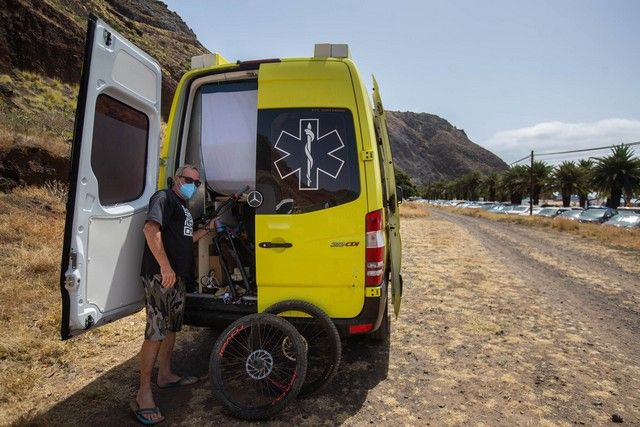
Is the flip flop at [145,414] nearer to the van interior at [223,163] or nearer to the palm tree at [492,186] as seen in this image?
the van interior at [223,163]

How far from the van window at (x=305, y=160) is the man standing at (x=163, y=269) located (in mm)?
732

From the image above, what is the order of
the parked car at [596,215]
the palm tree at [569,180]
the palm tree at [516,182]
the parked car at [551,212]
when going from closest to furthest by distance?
the parked car at [596,215] → the parked car at [551,212] → the palm tree at [569,180] → the palm tree at [516,182]

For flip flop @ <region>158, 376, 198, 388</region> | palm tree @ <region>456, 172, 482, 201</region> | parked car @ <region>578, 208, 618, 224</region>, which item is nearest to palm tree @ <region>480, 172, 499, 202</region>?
palm tree @ <region>456, 172, 482, 201</region>

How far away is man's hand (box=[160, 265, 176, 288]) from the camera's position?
3.36 metres

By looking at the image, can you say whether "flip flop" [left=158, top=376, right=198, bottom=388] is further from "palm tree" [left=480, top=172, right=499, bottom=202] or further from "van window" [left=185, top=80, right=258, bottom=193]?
"palm tree" [left=480, top=172, right=499, bottom=202]

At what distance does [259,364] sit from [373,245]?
1.39m

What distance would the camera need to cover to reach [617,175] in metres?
39.9

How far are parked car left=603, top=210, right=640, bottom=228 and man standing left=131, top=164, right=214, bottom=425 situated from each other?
1133 inches

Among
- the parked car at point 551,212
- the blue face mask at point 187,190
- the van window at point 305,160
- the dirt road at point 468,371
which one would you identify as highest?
the parked car at point 551,212

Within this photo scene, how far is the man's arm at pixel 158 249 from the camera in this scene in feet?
11.0

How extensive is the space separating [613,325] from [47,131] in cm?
1803

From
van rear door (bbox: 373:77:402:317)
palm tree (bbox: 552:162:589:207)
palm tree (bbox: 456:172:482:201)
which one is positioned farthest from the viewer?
palm tree (bbox: 456:172:482:201)

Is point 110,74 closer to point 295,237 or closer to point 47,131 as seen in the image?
point 295,237

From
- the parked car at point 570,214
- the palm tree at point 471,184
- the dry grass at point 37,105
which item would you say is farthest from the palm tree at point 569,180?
the dry grass at point 37,105
